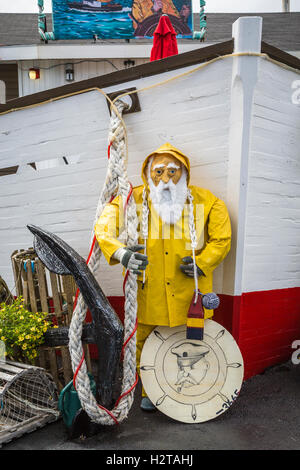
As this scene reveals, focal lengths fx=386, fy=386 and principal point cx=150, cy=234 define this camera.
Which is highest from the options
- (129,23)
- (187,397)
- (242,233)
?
(129,23)

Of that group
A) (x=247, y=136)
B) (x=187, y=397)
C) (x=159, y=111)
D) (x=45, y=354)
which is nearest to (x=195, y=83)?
(x=159, y=111)

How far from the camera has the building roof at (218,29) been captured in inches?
274

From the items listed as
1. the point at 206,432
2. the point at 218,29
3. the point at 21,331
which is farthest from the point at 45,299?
the point at 218,29

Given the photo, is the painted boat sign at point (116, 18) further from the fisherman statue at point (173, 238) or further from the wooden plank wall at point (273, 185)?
the fisherman statue at point (173, 238)

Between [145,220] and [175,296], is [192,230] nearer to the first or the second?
[145,220]

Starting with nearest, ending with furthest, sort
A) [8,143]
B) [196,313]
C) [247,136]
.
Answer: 1. [196,313]
2. [247,136]
3. [8,143]

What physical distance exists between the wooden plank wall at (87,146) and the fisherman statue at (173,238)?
0.28 metres

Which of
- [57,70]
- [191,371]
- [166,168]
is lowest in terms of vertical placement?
[191,371]

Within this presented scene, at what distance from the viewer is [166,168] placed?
8.11 ft

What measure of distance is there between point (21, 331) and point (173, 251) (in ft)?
3.58

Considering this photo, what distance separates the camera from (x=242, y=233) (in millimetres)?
2633

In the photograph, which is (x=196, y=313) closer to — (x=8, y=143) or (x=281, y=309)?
(x=281, y=309)

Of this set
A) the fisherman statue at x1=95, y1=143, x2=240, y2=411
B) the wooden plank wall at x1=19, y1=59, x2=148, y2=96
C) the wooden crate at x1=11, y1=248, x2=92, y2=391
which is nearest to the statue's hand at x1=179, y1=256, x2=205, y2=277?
the fisherman statue at x1=95, y1=143, x2=240, y2=411

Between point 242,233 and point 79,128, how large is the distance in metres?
1.55
